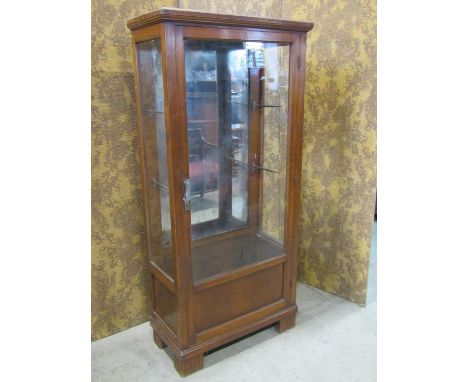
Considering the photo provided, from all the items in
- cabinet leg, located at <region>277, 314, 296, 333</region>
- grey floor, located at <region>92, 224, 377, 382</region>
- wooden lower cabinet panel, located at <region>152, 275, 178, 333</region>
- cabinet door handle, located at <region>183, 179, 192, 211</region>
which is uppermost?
cabinet door handle, located at <region>183, 179, 192, 211</region>

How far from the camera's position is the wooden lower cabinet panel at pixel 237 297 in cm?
189

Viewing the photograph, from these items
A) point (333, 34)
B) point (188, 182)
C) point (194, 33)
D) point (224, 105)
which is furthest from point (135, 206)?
point (333, 34)

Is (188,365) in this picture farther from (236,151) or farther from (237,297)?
(236,151)

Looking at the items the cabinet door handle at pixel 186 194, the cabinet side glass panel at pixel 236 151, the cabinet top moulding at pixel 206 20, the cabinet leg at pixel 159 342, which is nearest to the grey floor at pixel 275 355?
the cabinet leg at pixel 159 342

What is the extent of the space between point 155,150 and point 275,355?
123 cm

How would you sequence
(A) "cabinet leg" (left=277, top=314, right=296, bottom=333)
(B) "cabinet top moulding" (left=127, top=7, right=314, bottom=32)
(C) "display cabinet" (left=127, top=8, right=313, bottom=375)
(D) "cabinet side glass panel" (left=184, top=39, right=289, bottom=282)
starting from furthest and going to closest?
(A) "cabinet leg" (left=277, top=314, right=296, bottom=333)
(D) "cabinet side glass panel" (left=184, top=39, right=289, bottom=282)
(C) "display cabinet" (left=127, top=8, right=313, bottom=375)
(B) "cabinet top moulding" (left=127, top=7, right=314, bottom=32)

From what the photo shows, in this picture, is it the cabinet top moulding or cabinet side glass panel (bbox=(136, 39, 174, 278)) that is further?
cabinet side glass panel (bbox=(136, 39, 174, 278))

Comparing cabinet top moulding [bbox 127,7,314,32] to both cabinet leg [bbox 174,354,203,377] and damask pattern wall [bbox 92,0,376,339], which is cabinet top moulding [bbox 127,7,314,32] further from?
cabinet leg [bbox 174,354,203,377]

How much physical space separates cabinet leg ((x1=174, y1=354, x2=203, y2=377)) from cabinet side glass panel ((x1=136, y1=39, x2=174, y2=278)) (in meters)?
0.43

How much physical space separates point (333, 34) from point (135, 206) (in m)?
1.52

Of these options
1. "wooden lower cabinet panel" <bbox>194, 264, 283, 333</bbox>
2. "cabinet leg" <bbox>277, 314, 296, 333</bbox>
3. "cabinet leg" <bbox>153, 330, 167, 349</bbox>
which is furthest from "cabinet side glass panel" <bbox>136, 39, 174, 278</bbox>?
"cabinet leg" <bbox>277, 314, 296, 333</bbox>

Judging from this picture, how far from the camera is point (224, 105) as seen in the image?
207cm

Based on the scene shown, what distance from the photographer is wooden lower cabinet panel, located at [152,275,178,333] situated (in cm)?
190
